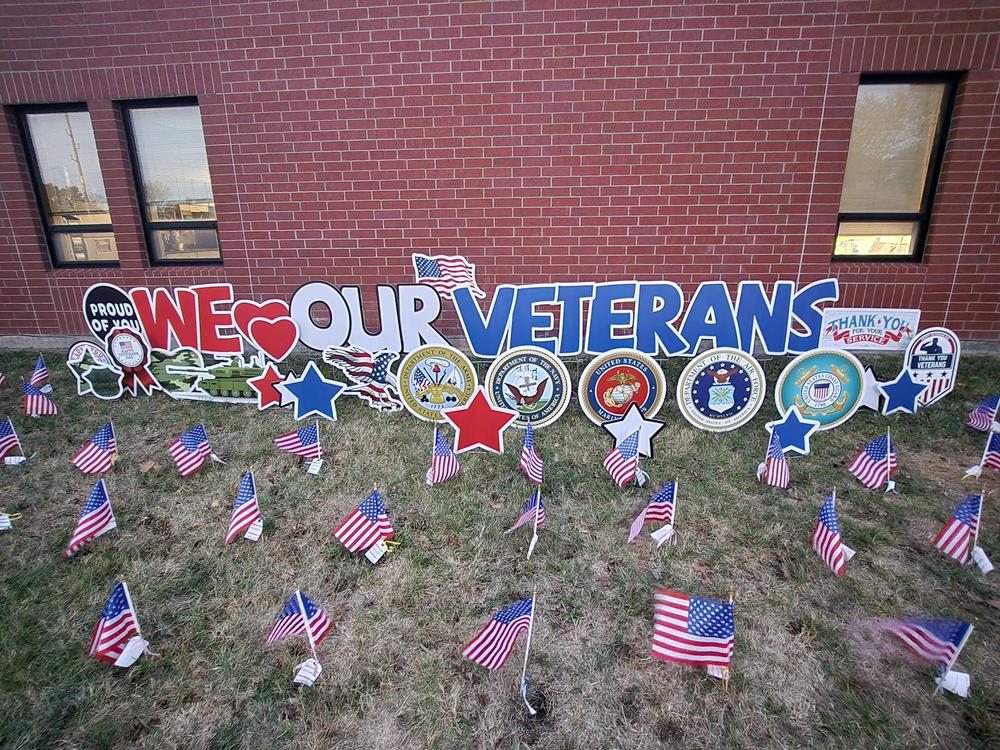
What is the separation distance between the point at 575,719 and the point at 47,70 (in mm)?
8759

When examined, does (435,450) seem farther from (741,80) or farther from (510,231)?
(741,80)

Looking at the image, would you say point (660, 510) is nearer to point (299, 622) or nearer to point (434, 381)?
point (299, 622)

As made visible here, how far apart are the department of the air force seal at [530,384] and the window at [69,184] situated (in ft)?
19.3

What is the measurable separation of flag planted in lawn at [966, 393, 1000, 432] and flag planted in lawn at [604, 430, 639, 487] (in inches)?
128

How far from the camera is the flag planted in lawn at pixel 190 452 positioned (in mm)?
4227

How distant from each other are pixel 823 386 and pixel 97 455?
653cm

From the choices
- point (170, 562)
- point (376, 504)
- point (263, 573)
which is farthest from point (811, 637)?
point (170, 562)

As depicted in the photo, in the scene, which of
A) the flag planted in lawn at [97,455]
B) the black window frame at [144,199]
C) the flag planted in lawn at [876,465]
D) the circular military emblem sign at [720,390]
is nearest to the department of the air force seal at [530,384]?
the circular military emblem sign at [720,390]

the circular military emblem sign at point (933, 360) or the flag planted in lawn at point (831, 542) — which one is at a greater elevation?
the circular military emblem sign at point (933, 360)

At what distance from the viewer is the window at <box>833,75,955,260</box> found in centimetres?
567

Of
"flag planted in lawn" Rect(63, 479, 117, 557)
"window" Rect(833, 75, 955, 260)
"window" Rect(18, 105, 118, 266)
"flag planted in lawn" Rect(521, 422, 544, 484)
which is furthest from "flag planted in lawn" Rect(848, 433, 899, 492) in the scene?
"window" Rect(18, 105, 118, 266)

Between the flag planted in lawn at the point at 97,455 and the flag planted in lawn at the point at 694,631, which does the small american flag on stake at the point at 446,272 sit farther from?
the flag planted in lawn at the point at 694,631

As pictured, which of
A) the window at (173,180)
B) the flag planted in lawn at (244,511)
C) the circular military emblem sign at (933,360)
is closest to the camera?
→ the flag planted in lawn at (244,511)

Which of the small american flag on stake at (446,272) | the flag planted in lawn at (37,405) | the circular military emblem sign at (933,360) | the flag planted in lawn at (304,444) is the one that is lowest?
the flag planted in lawn at (304,444)
